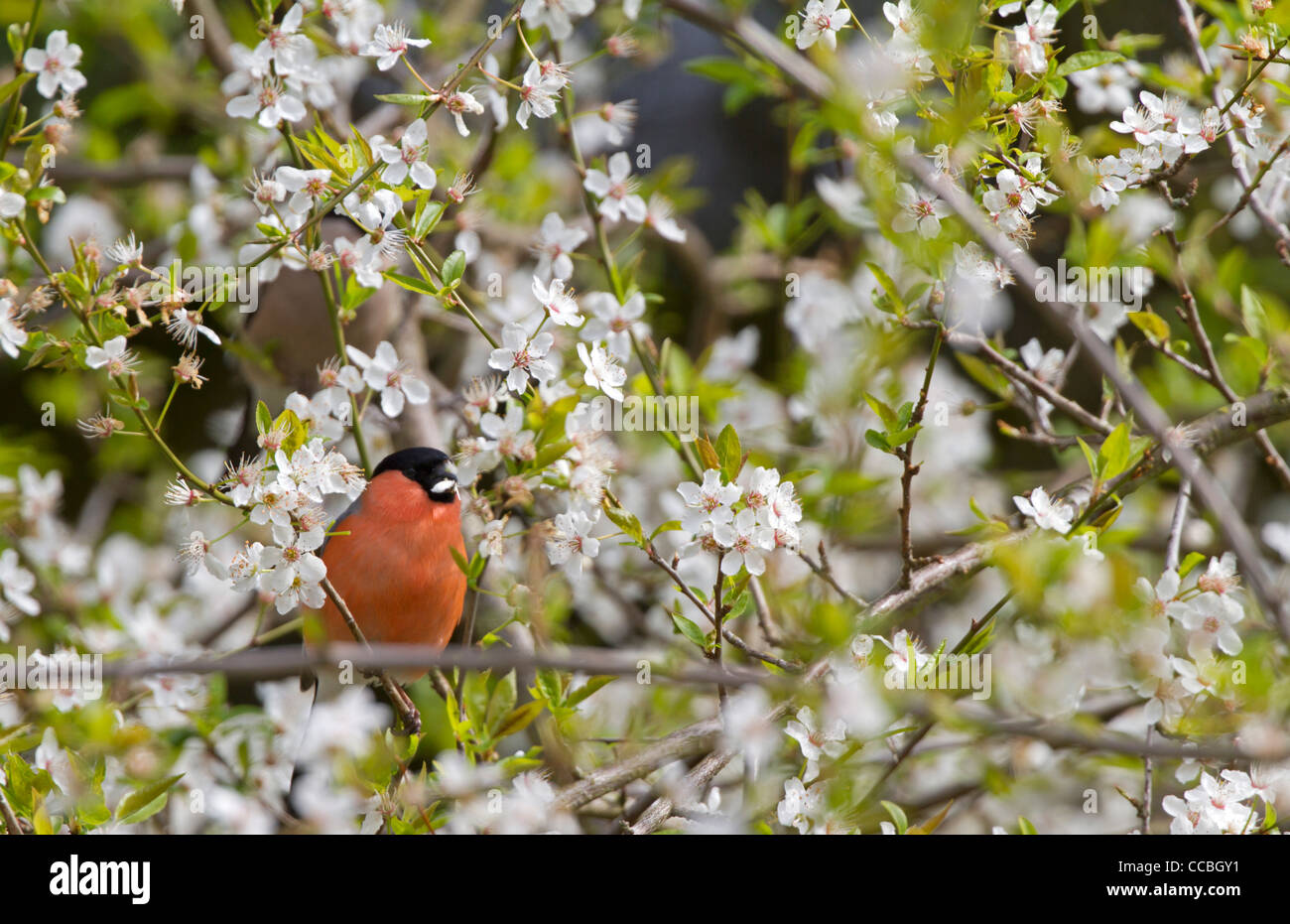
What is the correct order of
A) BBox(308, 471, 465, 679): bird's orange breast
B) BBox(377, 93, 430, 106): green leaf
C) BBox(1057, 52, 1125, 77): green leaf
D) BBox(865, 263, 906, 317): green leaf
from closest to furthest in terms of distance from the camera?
1. BBox(377, 93, 430, 106): green leaf
2. BBox(1057, 52, 1125, 77): green leaf
3. BBox(865, 263, 906, 317): green leaf
4. BBox(308, 471, 465, 679): bird's orange breast

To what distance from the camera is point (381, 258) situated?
67.6 inches

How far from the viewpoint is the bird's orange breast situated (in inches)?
86.7

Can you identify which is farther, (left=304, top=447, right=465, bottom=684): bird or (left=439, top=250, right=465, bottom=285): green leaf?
(left=304, top=447, right=465, bottom=684): bird

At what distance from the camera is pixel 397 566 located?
86.9 inches

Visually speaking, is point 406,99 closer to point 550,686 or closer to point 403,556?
point 550,686

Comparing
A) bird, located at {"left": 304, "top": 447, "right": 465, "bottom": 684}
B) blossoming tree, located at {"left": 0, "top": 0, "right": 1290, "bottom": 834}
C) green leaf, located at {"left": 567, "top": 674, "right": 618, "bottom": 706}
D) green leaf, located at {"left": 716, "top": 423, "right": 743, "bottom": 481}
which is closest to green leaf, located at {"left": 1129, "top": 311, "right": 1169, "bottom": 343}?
blossoming tree, located at {"left": 0, "top": 0, "right": 1290, "bottom": 834}

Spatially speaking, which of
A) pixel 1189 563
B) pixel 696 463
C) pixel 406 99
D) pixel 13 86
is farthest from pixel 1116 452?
pixel 13 86

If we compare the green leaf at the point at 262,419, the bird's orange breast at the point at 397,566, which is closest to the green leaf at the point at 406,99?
the green leaf at the point at 262,419

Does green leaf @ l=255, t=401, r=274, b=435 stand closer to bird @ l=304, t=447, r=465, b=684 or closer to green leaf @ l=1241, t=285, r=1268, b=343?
bird @ l=304, t=447, r=465, b=684

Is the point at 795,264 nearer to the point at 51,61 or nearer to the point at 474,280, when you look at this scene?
the point at 474,280

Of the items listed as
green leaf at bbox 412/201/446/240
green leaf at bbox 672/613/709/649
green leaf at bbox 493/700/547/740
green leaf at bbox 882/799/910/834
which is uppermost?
green leaf at bbox 412/201/446/240

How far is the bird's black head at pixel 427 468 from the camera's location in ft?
7.38

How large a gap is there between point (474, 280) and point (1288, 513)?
8.92 feet
